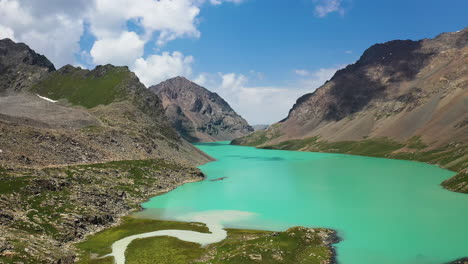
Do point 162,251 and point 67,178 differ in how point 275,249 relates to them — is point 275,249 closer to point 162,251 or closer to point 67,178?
point 162,251

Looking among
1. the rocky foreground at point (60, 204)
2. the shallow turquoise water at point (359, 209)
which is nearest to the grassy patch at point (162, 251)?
the rocky foreground at point (60, 204)

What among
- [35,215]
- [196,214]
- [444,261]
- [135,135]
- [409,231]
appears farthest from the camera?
[135,135]

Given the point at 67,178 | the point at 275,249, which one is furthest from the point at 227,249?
the point at 67,178

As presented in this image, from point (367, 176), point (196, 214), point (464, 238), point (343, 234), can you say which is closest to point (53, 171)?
point (196, 214)

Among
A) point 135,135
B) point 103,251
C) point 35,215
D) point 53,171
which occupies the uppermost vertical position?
point 135,135

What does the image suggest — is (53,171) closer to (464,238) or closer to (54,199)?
(54,199)
